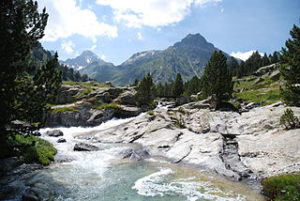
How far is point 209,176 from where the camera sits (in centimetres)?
2198

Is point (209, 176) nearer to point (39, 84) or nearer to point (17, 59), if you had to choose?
point (39, 84)

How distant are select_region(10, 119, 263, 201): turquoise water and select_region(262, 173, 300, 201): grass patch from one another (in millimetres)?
929

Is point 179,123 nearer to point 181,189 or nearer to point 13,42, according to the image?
point 181,189

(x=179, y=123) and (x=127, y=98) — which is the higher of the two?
(x=127, y=98)

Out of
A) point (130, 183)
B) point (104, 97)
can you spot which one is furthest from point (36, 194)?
point (104, 97)

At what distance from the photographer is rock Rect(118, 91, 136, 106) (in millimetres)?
76125

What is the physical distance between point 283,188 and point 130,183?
38.4 feet

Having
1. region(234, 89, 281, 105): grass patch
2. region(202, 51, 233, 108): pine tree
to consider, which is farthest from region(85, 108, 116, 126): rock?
region(234, 89, 281, 105): grass patch

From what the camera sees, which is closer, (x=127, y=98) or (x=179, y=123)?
(x=179, y=123)

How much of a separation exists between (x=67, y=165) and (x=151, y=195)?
12427mm

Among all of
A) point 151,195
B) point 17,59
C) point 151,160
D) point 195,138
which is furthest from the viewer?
point 195,138

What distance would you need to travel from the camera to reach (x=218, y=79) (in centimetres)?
5753

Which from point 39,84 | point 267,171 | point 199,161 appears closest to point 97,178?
point 39,84

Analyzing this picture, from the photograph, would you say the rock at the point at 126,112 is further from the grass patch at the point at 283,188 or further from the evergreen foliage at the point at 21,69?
the grass patch at the point at 283,188
